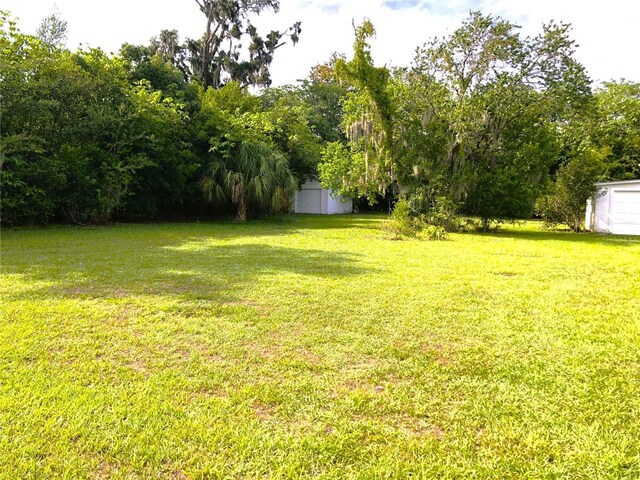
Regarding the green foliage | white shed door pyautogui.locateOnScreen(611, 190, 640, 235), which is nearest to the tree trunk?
the green foliage

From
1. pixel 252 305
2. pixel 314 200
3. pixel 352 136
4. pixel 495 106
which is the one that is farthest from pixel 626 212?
pixel 314 200

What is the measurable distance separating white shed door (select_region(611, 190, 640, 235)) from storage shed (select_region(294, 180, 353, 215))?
13.5 metres

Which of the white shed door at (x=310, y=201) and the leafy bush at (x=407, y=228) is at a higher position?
the white shed door at (x=310, y=201)

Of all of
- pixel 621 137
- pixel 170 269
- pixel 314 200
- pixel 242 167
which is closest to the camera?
pixel 170 269

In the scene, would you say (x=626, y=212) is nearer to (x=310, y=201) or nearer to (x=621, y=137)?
(x=621, y=137)

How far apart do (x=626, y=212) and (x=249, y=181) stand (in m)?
12.3

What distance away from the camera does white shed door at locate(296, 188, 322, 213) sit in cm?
2359

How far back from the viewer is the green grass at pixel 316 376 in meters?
1.70

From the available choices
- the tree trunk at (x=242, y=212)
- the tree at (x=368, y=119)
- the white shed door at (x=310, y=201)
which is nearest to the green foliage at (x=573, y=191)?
the tree at (x=368, y=119)

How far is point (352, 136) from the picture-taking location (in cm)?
1298

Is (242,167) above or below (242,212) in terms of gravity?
above

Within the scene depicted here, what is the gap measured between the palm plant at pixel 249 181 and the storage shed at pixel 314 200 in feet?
30.1

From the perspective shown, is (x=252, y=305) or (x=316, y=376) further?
(x=252, y=305)

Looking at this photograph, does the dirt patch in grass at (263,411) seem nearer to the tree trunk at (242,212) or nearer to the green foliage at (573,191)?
the tree trunk at (242,212)
